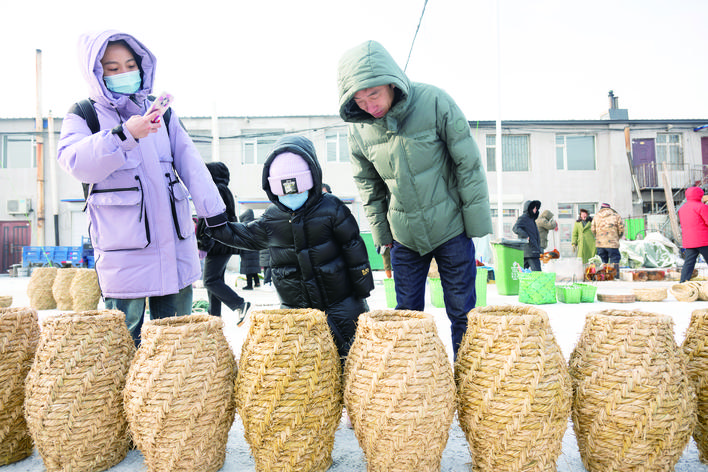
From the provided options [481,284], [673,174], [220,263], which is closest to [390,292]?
[481,284]

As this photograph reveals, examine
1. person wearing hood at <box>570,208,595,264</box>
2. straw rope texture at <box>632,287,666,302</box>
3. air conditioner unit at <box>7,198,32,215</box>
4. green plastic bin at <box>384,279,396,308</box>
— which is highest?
air conditioner unit at <box>7,198,32,215</box>

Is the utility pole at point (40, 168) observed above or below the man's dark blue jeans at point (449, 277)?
above

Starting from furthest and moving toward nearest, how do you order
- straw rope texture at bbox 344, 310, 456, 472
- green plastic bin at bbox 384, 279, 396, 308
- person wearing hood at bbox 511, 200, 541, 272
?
1. person wearing hood at bbox 511, 200, 541, 272
2. green plastic bin at bbox 384, 279, 396, 308
3. straw rope texture at bbox 344, 310, 456, 472

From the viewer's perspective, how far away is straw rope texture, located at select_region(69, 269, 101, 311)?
17.3 ft

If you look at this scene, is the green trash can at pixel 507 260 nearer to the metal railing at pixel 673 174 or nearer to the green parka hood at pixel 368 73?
the green parka hood at pixel 368 73

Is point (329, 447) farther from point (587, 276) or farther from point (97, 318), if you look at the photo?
point (587, 276)

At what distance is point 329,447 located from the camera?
150 centimetres

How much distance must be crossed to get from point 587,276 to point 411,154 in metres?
7.56

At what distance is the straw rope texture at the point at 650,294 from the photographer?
585cm

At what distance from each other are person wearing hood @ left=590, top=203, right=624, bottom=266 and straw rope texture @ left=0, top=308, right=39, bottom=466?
9.91m

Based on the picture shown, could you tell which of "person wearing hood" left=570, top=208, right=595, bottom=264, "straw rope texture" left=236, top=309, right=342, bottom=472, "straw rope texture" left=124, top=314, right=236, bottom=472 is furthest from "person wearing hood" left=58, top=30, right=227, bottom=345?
"person wearing hood" left=570, top=208, right=595, bottom=264

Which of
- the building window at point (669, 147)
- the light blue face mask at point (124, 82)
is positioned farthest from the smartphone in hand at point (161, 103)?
the building window at point (669, 147)

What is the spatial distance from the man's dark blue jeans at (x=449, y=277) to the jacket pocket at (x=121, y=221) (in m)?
1.28

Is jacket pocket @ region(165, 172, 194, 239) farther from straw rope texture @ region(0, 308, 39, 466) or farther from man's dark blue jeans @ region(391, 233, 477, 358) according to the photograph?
man's dark blue jeans @ region(391, 233, 477, 358)
